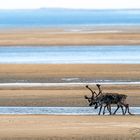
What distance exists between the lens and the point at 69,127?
20688 millimetres

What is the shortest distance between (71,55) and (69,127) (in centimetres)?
2744

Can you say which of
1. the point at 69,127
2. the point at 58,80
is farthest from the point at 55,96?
the point at 69,127

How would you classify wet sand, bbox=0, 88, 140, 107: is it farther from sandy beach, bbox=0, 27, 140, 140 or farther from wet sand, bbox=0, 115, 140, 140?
A: wet sand, bbox=0, 115, 140, 140

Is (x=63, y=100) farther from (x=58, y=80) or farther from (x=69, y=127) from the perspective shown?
(x=58, y=80)

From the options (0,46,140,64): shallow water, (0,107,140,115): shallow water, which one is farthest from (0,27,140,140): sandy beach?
(0,46,140,64): shallow water

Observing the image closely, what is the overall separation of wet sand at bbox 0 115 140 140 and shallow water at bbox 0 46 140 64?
17934 millimetres

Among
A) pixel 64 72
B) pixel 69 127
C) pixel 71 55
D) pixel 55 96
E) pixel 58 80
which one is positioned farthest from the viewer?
pixel 71 55

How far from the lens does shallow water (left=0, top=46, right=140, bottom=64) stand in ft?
139

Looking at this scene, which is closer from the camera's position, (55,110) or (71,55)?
(55,110)

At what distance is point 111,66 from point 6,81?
631 centimetres

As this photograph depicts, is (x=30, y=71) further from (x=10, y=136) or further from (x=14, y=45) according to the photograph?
(x=14, y=45)

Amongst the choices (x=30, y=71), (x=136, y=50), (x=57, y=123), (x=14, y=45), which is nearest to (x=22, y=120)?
(x=57, y=123)

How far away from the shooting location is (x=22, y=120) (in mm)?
21891

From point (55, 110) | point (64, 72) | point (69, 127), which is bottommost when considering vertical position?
point (69, 127)
